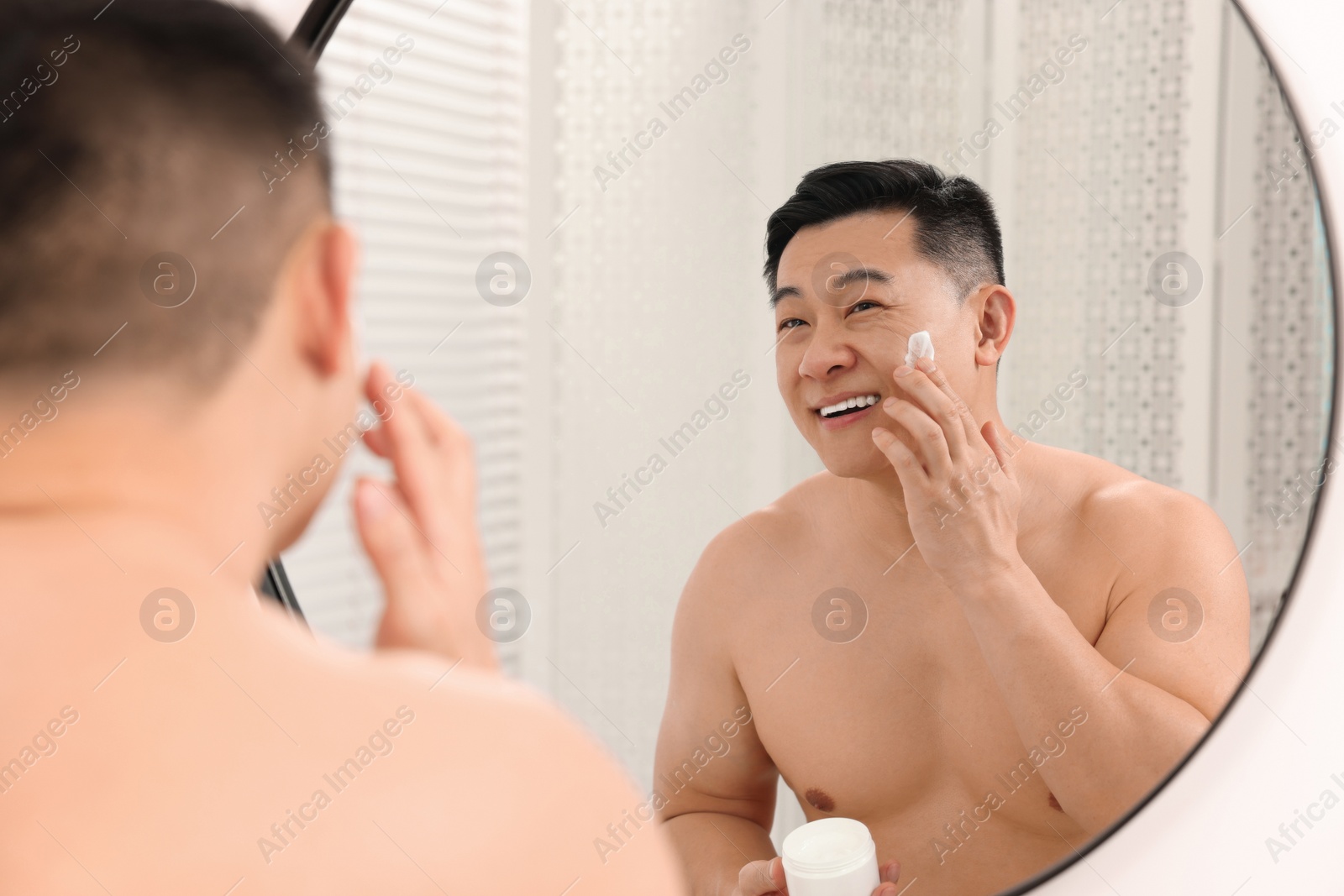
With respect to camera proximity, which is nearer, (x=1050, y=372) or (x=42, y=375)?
(x=42, y=375)

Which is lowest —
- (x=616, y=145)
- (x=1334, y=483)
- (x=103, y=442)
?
(x=1334, y=483)

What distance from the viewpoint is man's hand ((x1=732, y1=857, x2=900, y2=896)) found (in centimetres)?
50

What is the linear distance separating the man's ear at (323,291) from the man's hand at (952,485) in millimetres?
307

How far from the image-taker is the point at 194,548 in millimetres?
245

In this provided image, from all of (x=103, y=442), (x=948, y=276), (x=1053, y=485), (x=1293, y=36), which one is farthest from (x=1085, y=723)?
(x=103, y=442)

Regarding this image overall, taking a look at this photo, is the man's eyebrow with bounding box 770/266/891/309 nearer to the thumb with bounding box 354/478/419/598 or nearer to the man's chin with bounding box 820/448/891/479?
the man's chin with bounding box 820/448/891/479

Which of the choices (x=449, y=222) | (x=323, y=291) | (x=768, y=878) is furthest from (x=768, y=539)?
(x=449, y=222)

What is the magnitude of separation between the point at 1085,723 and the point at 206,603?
422 mm

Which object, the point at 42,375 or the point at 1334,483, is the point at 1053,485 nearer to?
the point at 1334,483

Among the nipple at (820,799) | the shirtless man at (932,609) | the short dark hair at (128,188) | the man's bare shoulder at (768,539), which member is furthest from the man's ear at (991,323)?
the short dark hair at (128,188)

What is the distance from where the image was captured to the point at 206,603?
0.77 ft

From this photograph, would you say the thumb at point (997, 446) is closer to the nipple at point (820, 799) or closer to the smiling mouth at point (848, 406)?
the smiling mouth at point (848, 406)

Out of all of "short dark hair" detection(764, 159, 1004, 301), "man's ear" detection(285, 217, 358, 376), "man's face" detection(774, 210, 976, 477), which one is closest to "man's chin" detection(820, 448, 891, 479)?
"man's face" detection(774, 210, 976, 477)

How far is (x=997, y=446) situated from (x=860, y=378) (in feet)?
0.28
